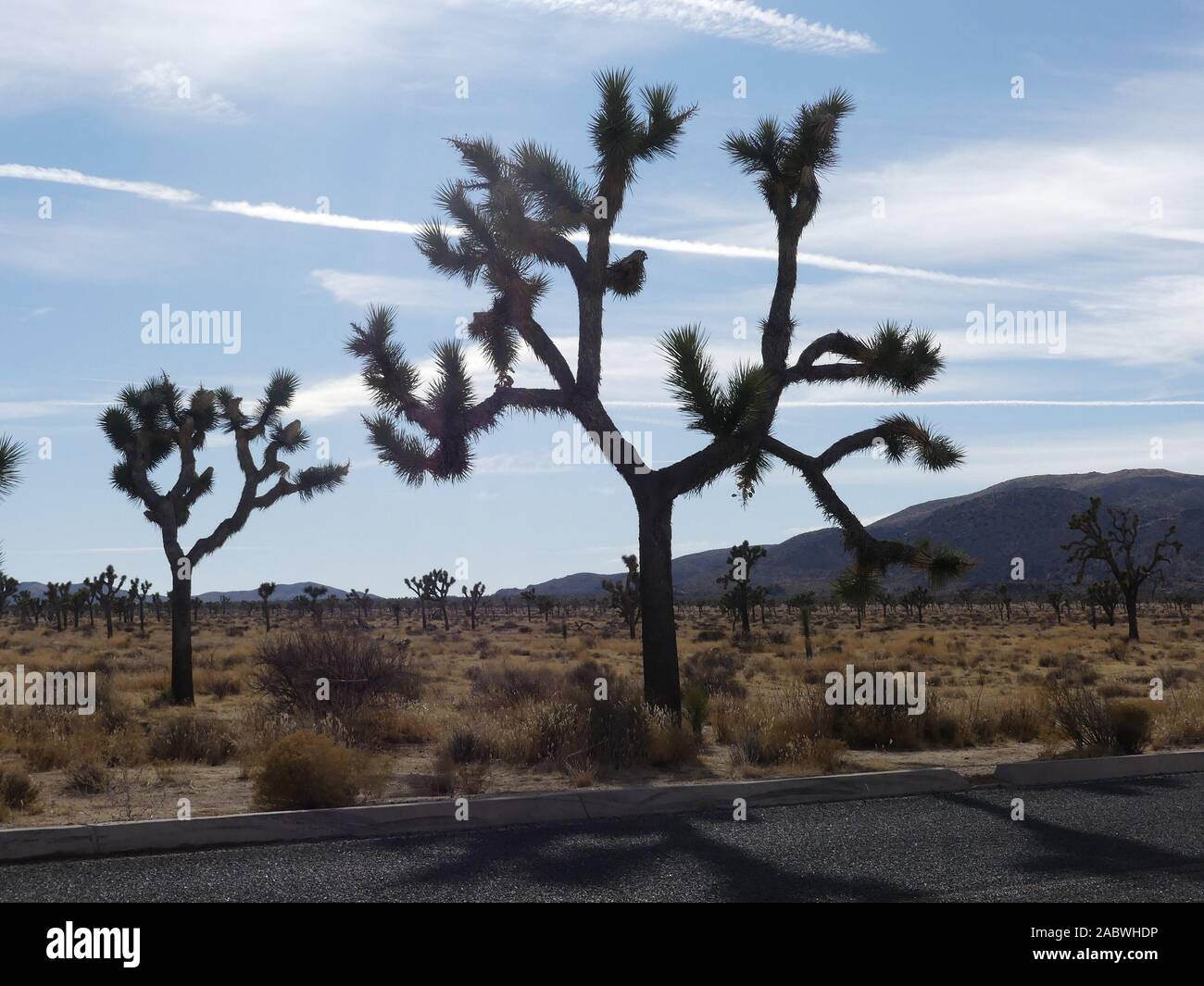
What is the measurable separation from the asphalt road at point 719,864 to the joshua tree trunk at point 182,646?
44.5ft

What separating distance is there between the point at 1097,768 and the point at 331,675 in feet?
31.9

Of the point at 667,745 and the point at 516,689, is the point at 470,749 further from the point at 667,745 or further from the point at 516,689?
the point at 516,689

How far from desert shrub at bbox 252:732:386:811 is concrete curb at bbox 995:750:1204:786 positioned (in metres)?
5.80

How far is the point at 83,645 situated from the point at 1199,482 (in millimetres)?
159162

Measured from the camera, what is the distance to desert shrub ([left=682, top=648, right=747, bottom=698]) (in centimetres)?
2019

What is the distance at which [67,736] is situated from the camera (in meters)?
12.8

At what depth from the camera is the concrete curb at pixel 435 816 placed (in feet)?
23.5

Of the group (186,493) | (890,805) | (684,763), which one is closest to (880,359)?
(684,763)

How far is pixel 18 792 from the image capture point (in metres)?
9.29

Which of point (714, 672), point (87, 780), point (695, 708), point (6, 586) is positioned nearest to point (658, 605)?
point (695, 708)

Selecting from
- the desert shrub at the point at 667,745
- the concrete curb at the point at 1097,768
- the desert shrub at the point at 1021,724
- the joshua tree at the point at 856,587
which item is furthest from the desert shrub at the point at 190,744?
the desert shrub at the point at 1021,724

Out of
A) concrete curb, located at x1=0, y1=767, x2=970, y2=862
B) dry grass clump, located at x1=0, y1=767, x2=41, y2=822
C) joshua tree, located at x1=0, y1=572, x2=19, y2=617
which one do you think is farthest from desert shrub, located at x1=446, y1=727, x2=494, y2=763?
joshua tree, located at x1=0, y1=572, x2=19, y2=617

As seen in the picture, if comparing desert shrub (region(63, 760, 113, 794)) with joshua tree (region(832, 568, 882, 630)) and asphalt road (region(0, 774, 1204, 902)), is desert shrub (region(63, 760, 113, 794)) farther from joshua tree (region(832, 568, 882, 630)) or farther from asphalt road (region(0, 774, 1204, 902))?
joshua tree (region(832, 568, 882, 630))

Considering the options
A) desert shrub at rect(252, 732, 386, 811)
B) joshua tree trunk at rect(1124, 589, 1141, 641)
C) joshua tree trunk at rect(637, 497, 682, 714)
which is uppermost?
joshua tree trunk at rect(637, 497, 682, 714)
